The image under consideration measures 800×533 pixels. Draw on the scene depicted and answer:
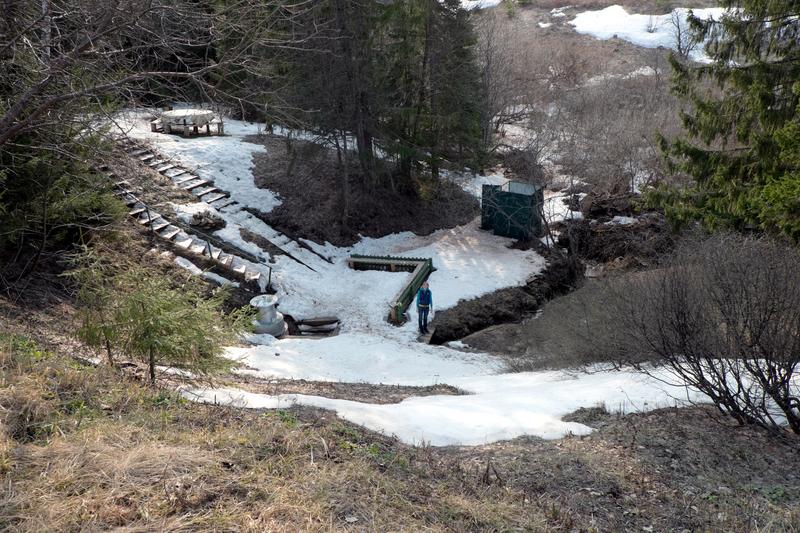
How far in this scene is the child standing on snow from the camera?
1409 cm

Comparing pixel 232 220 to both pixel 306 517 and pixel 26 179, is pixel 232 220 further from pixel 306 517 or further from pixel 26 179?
pixel 306 517

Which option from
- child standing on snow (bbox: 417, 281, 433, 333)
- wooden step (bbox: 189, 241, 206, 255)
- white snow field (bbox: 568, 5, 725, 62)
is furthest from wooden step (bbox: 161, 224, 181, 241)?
white snow field (bbox: 568, 5, 725, 62)

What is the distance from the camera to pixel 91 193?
1101 cm

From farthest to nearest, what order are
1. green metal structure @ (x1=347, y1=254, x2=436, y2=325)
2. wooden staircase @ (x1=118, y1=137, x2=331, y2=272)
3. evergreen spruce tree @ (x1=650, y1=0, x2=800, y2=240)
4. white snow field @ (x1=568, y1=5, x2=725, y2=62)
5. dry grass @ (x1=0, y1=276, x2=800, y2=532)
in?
white snow field @ (x1=568, y1=5, x2=725, y2=62) < wooden staircase @ (x1=118, y1=137, x2=331, y2=272) < green metal structure @ (x1=347, y1=254, x2=436, y2=325) < evergreen spruce tree @ (x1=650, y1=0, x2=800, y2=240) < dry grass @ (x1=0, y1=276, x2=800, y2=532)

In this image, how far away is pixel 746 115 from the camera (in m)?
12.0

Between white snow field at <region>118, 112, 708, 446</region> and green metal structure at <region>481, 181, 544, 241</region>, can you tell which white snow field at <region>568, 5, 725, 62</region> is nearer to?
white snow field at <region>118, 112, 708, 446</region>

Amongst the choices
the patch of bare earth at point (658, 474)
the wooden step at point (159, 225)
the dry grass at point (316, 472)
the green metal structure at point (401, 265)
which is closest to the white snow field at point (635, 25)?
the green metal structure at point (401, 265)

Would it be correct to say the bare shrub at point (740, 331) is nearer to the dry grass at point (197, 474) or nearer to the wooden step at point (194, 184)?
the dry grass at point (197, 474)

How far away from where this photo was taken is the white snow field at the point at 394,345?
23.8ft

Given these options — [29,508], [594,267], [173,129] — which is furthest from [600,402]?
[173,129]

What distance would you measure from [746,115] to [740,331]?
711 centimetres

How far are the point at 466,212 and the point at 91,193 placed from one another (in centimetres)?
1398

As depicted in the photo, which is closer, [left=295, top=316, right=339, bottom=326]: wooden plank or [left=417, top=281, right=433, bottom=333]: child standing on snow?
[left=417, top=281, right=433, bottom=333]: child standing on snow

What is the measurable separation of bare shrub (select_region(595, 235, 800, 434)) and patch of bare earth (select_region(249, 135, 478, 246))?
12353mm
